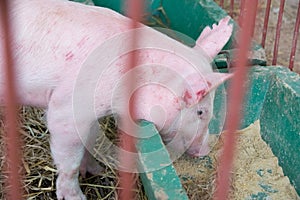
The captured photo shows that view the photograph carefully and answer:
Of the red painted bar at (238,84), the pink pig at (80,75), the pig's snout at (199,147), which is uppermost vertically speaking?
the red painted bar at (238,84)

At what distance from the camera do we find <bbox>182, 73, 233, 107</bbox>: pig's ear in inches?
66.4

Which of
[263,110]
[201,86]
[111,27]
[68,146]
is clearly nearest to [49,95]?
[68,146]

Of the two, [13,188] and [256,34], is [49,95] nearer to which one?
[13,188]

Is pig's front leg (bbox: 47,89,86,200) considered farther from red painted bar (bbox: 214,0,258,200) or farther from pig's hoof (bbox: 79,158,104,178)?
red painted bar (bbox: 214,0,258,200)

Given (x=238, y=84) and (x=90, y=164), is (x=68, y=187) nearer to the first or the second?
(x=90, y=164)

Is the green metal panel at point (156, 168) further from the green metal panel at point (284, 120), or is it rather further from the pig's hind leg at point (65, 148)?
the green metal panel at point (284, 120)

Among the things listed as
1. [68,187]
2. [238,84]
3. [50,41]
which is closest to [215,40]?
[50,41]

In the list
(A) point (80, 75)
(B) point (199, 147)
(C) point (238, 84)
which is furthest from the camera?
(B) point (199, 147)

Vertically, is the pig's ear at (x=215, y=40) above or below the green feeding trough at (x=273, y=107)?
above

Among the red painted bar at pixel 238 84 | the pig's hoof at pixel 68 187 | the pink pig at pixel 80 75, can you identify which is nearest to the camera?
the red painted bar at pixel 238 84

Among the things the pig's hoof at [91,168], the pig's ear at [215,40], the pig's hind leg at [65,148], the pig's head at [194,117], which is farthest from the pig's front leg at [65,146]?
the pig's ear at [215,40]

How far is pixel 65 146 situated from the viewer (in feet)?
6.20

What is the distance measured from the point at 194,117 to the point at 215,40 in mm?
289

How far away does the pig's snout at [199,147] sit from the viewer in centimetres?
207
